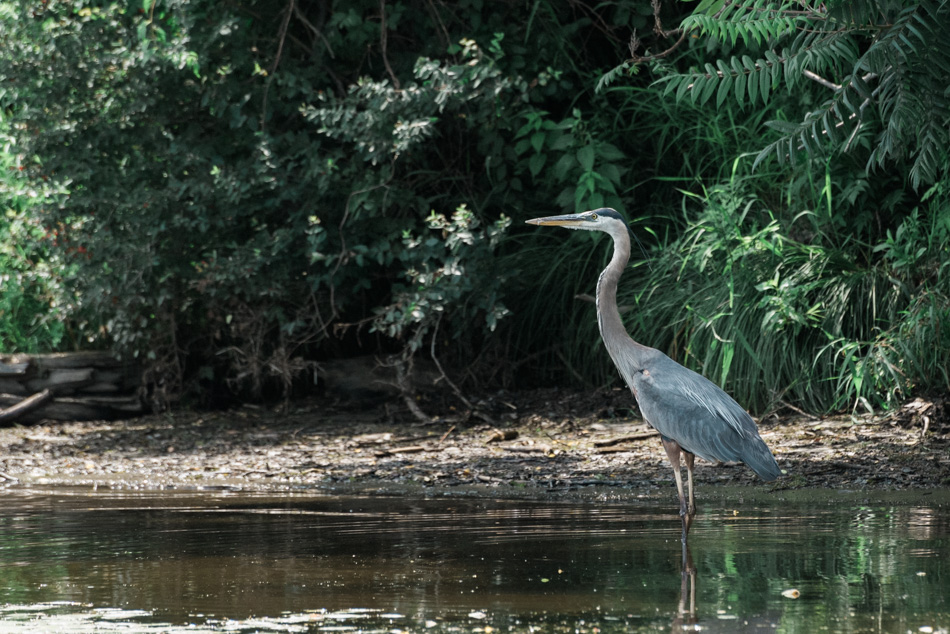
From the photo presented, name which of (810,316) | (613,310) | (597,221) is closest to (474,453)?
(613,310)

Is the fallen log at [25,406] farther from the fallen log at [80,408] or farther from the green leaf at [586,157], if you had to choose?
the green leaf at [586,157]

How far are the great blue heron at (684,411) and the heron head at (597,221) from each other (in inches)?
8.9

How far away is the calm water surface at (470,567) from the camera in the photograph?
11.9ft

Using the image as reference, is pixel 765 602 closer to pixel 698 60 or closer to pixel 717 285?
pixel 717 285

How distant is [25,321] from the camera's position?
9.83m

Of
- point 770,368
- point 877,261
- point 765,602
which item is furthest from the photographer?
point 877,261

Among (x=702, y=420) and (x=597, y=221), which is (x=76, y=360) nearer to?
(x=597, y=221)

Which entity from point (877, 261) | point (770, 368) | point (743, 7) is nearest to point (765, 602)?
point (743, 7)

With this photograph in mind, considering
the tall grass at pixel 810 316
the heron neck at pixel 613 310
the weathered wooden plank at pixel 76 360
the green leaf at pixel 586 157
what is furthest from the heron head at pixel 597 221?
the weathered wooden plank at pixel 76 360

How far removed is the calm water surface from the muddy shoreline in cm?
55

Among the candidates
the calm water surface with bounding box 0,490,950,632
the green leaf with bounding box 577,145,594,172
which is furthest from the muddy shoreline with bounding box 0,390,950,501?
the green leaf with bounding box 577,145,594,172

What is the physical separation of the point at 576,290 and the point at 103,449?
145 inches

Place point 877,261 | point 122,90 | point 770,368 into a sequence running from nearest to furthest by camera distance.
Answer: point 770,368
point 877,261
point 122,90

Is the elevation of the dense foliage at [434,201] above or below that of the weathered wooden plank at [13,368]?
above
